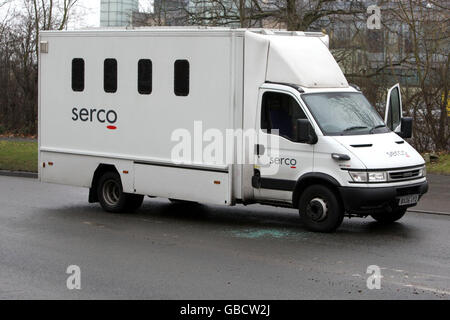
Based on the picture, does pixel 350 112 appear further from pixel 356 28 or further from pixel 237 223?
pixel 356 28

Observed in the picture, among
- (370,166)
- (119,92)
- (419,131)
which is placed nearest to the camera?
(370,166)

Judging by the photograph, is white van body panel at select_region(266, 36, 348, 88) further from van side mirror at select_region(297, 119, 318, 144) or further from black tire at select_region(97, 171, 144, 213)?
black tire at select_region(97, 171, 144, 213)

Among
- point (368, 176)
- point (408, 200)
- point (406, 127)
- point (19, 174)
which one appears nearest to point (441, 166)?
point (406, 127)

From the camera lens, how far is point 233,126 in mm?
11727

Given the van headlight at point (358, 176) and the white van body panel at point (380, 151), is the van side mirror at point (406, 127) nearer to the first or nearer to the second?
the white van body panel at point (380, 151)

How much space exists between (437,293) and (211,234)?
4266 mm

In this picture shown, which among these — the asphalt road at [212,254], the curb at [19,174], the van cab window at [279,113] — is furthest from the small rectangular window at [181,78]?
the curb at [19,174]

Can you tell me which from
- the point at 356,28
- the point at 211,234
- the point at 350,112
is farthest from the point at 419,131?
the point at 211,234

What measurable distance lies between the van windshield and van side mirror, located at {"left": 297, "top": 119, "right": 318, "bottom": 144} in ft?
0.52

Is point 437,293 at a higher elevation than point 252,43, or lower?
lower

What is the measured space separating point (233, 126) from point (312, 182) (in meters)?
1.48

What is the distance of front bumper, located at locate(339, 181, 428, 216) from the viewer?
35.0 ft

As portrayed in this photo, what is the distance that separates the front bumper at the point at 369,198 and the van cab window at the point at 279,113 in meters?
1.30

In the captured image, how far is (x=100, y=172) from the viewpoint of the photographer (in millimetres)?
13703
